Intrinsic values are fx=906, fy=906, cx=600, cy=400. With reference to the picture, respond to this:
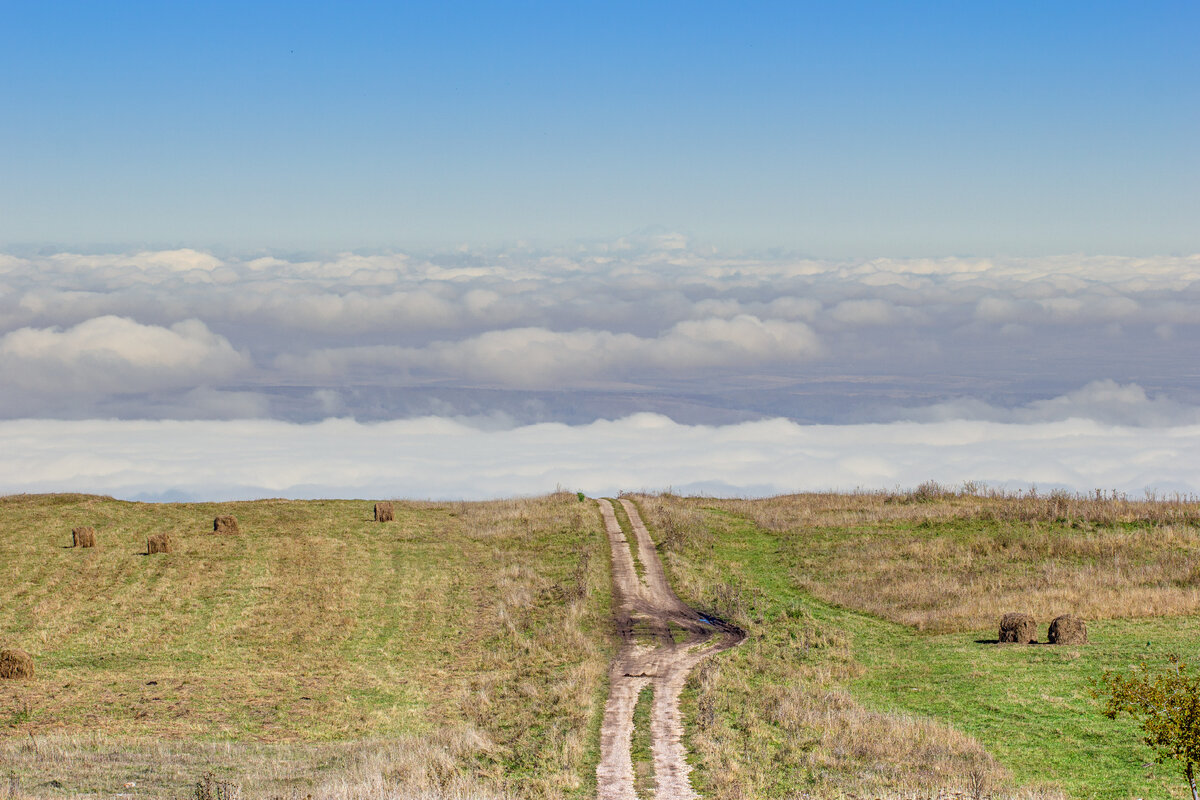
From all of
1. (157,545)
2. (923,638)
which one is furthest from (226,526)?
(923,638)

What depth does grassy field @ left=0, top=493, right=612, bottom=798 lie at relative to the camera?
21.3 metres

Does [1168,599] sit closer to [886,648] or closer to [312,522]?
[886,648]

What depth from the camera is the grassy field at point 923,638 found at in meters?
20.6

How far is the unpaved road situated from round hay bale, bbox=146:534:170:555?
23867 mm

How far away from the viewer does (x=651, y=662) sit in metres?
31.8

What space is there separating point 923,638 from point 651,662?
38.3 feet

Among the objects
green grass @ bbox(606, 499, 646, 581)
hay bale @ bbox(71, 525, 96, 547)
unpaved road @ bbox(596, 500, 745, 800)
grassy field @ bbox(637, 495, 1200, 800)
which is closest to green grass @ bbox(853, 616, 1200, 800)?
grassy field @ bbox(637, 495, 1200, 800)

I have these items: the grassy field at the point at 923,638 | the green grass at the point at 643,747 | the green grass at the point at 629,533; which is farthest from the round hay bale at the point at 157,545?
the green grass at the point at 643,747

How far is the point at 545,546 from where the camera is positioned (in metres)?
53.3

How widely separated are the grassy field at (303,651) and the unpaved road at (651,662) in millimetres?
720

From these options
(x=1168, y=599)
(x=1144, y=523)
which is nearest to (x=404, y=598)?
(x=1168, y=599)

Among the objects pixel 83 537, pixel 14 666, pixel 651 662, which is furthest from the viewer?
pixel 83 537

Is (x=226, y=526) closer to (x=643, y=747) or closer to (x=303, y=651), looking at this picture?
(x=303, y=651)

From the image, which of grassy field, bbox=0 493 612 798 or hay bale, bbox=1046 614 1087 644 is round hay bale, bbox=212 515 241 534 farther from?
hay bale, bbox=1046 614 1087 644
